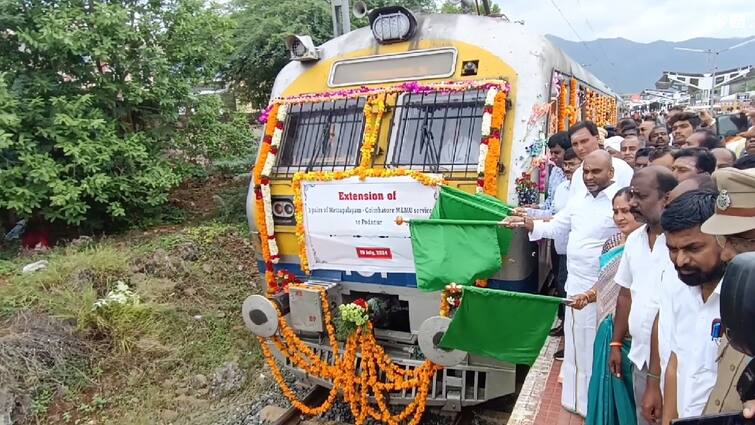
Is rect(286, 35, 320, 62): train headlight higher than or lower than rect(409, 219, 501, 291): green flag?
higher

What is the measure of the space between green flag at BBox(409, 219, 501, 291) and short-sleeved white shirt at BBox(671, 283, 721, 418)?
5.10 ft

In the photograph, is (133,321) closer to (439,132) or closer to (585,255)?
(439,132)

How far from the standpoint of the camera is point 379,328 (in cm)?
439

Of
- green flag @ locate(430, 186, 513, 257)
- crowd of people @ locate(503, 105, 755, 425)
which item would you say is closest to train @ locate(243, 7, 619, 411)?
green flag @ locate(430, 186, 513, 257)

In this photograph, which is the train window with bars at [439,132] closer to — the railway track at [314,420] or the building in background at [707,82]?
the railway track at [314,420]

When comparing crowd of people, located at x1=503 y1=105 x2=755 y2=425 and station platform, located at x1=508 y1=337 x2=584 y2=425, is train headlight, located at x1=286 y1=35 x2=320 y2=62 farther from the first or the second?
station platform, located at x1=508 y1=337 x2=584 y2=425

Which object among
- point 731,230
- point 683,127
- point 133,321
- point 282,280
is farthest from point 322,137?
point 683,127

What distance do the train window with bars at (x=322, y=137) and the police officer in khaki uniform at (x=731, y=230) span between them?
2.92 metres

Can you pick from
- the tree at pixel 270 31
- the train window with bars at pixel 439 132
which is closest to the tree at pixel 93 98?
the tree at pixel 270 31

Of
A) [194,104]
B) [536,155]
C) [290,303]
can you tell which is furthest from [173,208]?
[536,155]

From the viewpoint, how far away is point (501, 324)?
3.30 metres

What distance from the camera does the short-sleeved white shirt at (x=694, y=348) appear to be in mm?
1908

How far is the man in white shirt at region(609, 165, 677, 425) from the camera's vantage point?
243cm

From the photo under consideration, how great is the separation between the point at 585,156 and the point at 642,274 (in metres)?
1.32
